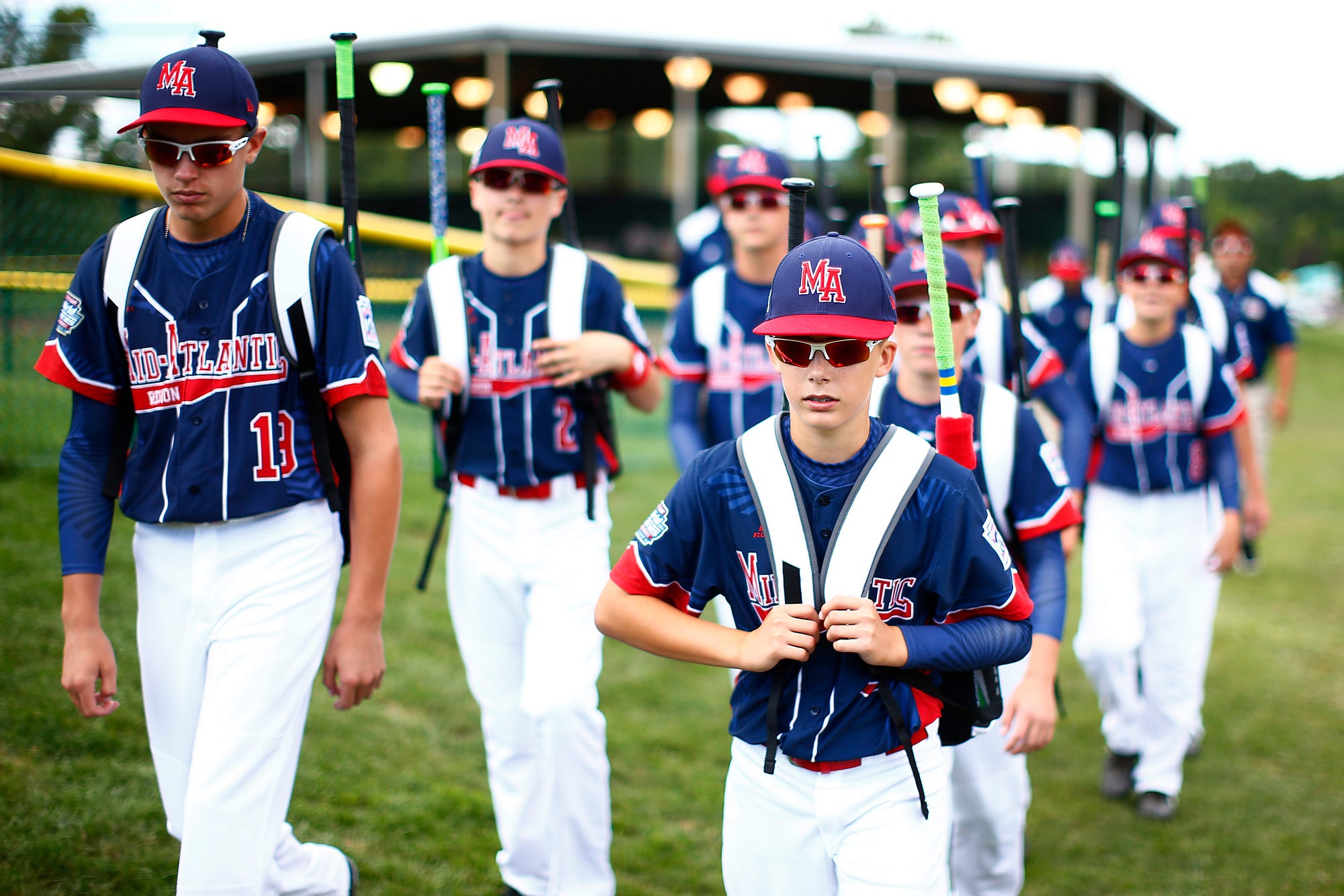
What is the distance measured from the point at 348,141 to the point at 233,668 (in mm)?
1668

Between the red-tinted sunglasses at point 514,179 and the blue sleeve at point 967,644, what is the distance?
8.08ft

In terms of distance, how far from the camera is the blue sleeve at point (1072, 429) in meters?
5.14

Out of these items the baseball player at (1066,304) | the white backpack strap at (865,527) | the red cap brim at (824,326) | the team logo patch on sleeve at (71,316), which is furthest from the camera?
the baseball player at (1066,304)

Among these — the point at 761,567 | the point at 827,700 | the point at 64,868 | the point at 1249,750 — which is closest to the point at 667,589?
the point at 761,567

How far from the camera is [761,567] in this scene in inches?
113

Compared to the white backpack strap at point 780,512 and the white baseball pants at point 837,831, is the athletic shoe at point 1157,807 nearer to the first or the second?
the white baseball pants at point 837,831

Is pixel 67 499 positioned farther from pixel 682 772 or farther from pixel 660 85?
pixel 660 85

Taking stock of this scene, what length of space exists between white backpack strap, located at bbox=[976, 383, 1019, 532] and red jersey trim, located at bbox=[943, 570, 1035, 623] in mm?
798

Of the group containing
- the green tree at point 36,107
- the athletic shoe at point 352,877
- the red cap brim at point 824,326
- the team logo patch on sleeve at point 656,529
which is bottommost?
the athletic shoe at point 352,877

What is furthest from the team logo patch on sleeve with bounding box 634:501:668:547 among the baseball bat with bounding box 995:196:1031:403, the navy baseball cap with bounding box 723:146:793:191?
the navy baseball cap with bounding box 723:146:793:191

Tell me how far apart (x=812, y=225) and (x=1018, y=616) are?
153 inches

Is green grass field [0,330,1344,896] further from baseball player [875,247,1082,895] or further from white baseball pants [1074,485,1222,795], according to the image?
baseball player [875,247,1082,895]

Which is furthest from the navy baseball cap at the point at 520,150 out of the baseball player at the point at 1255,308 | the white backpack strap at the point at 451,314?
the baseball player at the point at 1255,308

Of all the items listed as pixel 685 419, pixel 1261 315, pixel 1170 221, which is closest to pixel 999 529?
pixel 685 419
